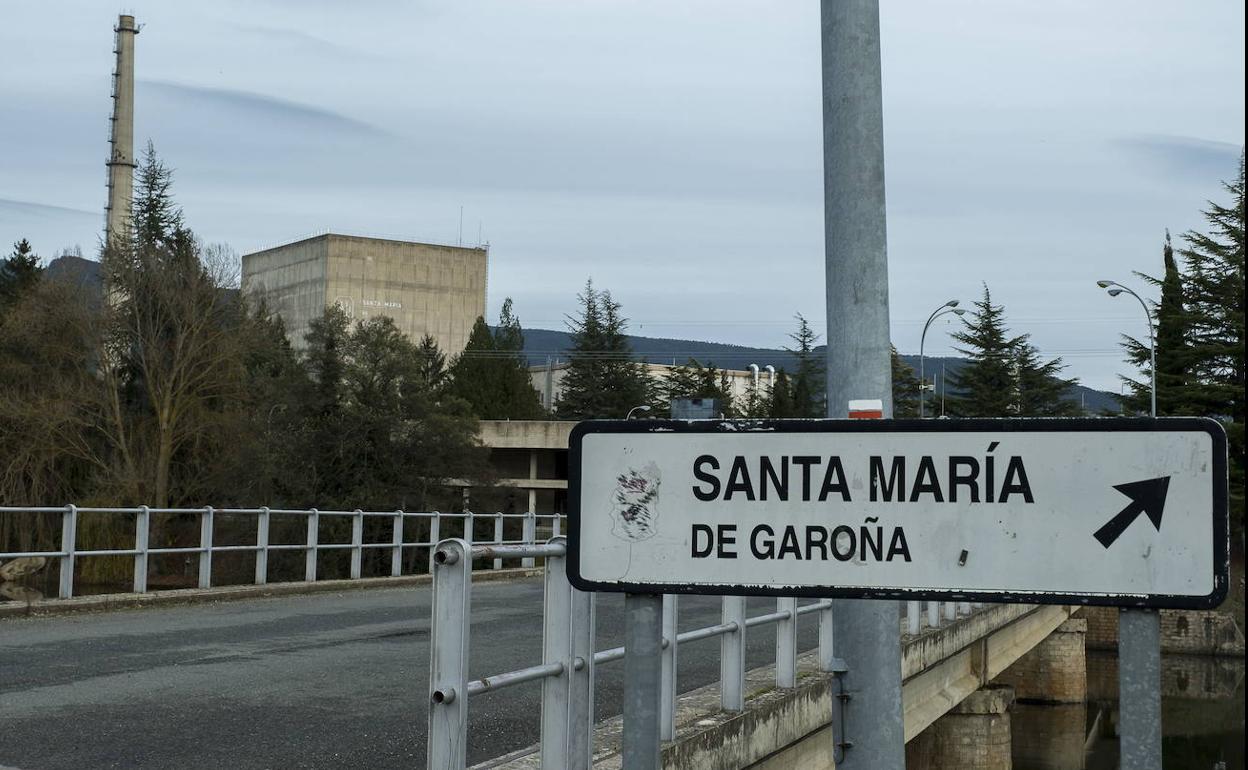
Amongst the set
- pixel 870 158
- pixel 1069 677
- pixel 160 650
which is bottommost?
pixel 1069 677

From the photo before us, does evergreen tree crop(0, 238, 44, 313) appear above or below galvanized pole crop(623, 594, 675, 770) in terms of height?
above

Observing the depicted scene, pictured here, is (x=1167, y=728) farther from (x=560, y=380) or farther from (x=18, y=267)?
(x=560, y=380)

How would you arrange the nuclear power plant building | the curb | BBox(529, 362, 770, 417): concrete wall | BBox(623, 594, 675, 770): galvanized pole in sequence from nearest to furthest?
BBox(623, 594, 675, 770): galvanized pole, the curb, BBox(529, 362, 770, 417): concrete wall, the nuclear power plant building

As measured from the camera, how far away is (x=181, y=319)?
148 ft

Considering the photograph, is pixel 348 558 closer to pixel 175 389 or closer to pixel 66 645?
pixel 175 389

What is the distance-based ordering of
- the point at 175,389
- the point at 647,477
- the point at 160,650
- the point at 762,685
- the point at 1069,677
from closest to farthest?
the point at 647,477 → the point at 762,685 → the point at 160,650 → the point at 1069,677 → the point at 175,389

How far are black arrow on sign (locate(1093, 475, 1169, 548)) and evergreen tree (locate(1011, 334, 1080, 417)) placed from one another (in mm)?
82089

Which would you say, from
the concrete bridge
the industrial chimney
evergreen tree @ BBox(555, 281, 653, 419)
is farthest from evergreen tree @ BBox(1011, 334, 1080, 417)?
the concrete bridge

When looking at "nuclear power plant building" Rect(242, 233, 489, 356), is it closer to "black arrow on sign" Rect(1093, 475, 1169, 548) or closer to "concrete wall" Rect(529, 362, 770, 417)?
"concrete wall" Rect(529, 362, 770, 417)

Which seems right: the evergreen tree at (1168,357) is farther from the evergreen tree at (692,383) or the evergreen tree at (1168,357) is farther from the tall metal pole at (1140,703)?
the tall metal pole at (1140,703)

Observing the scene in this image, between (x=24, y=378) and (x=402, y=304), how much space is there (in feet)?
269

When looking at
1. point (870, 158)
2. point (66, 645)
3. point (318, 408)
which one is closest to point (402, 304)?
point (318, 408)

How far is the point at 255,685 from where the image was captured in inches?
387

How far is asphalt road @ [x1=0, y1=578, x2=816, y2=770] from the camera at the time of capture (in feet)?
24.6
